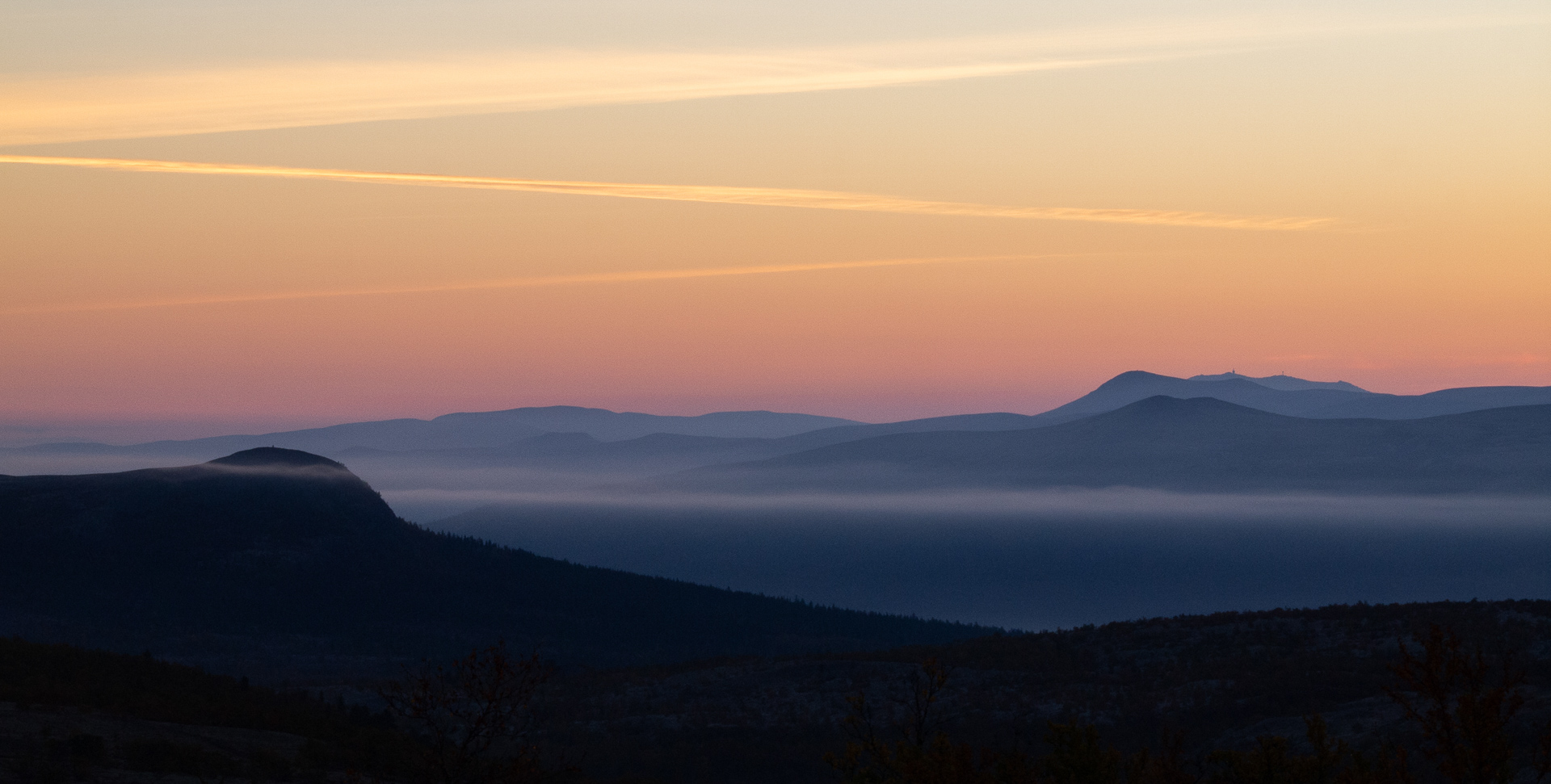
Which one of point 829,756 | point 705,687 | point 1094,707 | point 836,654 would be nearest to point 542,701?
point 705,687

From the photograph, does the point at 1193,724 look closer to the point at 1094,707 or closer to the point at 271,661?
the point at 1094,707

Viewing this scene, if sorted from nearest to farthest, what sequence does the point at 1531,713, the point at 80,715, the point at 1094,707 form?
the point at 80,715 → the point at 1531,713 → the point at 1094,707

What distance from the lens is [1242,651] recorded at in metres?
71.5

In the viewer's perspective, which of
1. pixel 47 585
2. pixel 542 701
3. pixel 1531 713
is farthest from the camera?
pixel 47 585

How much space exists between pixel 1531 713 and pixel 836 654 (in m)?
39.1

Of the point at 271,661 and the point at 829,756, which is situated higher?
the point at 829,756

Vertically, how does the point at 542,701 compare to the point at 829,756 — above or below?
below

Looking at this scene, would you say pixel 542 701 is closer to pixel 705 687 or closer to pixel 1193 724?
pixel 705 687

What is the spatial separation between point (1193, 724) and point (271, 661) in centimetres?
13237

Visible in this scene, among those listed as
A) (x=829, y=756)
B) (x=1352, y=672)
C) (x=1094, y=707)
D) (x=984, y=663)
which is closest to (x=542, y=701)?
(x=984, y=663)

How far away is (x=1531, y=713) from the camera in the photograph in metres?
47.6

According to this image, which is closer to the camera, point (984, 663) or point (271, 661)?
point (984, 663)

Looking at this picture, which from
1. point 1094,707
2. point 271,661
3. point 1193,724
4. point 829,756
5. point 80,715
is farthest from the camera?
point 271,661

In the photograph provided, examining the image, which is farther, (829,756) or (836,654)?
(836,654)
